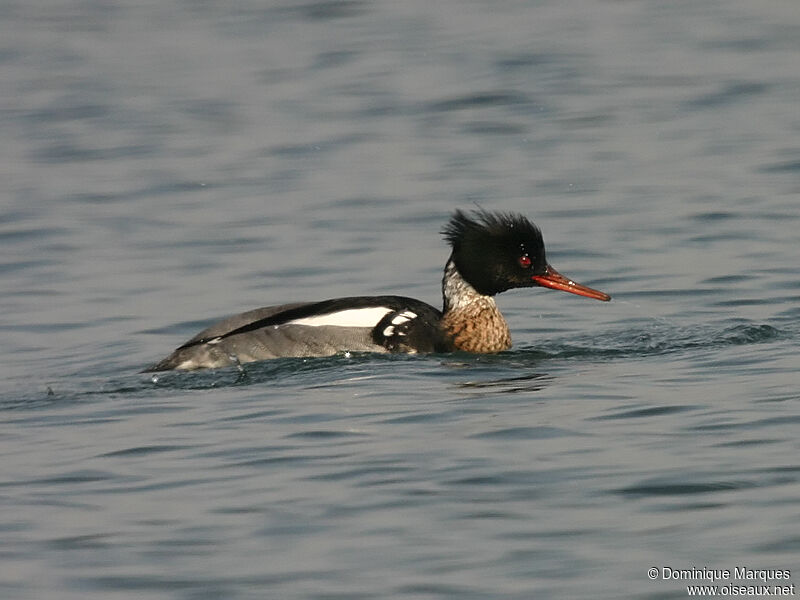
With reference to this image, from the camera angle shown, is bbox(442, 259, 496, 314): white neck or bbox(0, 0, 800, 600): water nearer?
bbox(0, 0, 800, 600): water

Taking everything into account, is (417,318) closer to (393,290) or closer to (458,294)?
(458,294)

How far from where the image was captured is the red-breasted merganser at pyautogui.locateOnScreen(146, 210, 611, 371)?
11734 millimetres

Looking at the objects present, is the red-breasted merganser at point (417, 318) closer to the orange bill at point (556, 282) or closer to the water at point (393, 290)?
the orange bill at point (556, 282)

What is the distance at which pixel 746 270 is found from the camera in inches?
546

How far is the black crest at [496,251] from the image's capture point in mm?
12117

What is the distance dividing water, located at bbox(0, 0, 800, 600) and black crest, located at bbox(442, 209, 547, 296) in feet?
1.71

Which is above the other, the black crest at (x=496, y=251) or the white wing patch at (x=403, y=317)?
the black crest at (x=496, y=251)

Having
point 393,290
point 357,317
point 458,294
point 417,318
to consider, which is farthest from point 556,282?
point 393,290

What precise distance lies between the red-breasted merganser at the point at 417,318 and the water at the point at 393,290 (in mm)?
243

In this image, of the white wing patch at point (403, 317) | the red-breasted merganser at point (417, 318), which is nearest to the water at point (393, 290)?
the red-breasted merganser at point (417, 318)

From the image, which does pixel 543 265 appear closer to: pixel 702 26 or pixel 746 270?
pixel 746 270

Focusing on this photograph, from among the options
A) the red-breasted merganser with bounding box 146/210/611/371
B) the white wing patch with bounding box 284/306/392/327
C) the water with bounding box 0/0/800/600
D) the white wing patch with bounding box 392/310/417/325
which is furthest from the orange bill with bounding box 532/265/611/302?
the white wing patch with bounding box 284/306/392/327

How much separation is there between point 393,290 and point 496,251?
6.18ft

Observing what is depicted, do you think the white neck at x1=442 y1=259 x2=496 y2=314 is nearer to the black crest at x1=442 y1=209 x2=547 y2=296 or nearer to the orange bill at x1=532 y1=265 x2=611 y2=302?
the black crest at x1=442 y1=209 x2=547 y2=296
